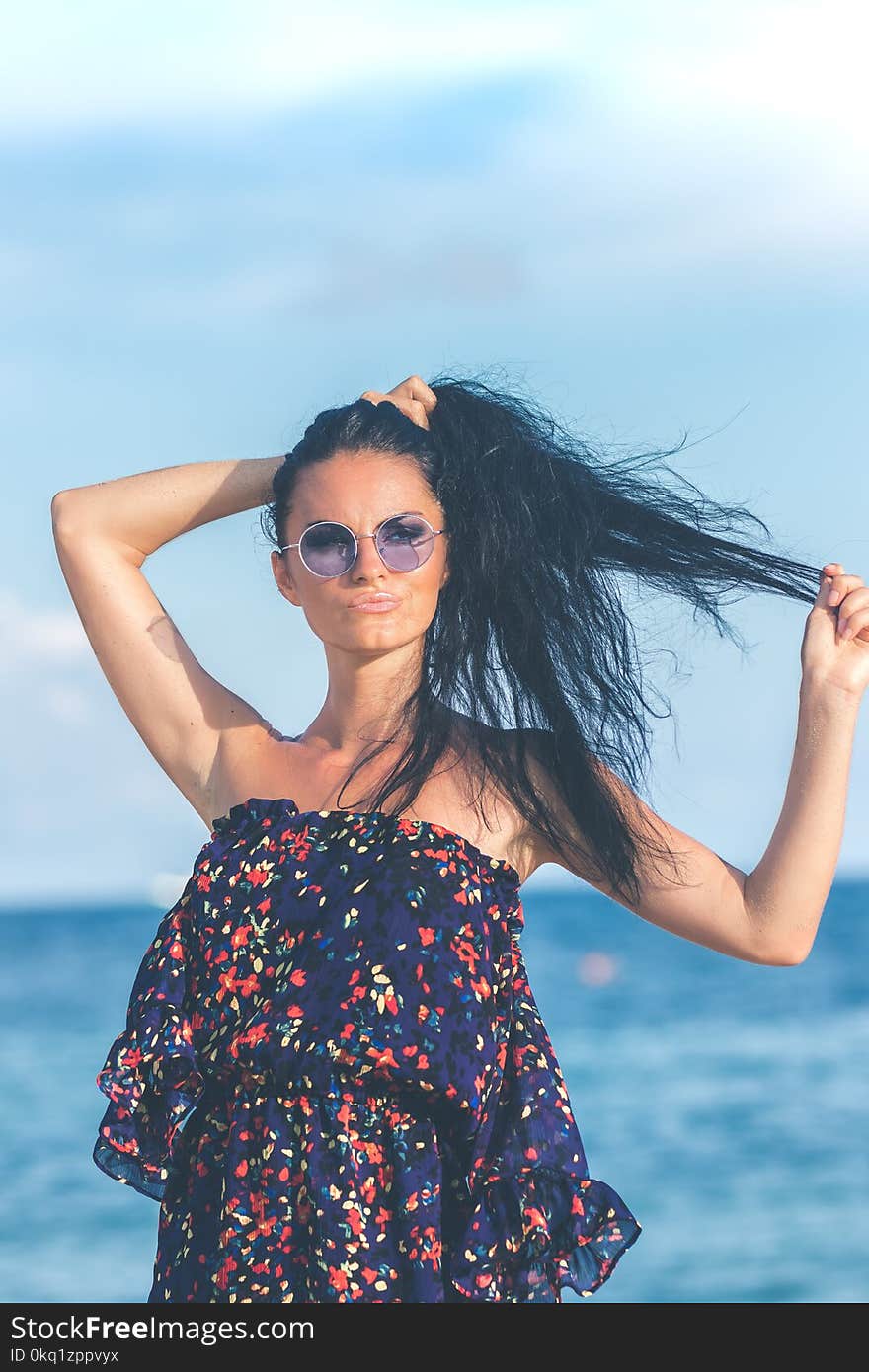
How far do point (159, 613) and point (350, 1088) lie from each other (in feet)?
3.77

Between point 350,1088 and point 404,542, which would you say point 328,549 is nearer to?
point 404,542

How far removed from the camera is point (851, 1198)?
18266 mm

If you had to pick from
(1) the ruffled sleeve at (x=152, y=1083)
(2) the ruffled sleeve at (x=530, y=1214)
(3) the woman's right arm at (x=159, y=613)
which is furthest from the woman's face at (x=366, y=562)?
(2) the ruffled sleeve at (x=530, y=1214)

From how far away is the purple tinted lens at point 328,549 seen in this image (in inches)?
136

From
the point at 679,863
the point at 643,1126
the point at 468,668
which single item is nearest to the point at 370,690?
the point at 468,668

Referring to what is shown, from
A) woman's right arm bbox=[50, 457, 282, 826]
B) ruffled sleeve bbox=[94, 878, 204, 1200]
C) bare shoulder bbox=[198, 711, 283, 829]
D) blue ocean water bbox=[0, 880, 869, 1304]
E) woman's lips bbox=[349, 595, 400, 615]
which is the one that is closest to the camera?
ruffled sleeve bbox=[94, 878, 204, 1200]

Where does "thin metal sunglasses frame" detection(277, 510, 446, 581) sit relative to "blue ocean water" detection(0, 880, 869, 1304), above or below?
below

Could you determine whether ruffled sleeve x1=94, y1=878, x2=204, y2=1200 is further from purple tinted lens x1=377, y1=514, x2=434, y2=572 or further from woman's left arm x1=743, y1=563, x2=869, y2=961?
woman's left arm x1=743, y1=563, x2=869, y2=961

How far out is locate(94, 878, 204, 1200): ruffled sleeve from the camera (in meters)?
3.33

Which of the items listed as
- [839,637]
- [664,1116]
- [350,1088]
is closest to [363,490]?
[839,637]

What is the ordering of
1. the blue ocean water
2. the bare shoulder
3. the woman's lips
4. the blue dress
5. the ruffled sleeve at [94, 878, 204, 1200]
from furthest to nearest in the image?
the blue ocean water → the bare shoulder → the woman's lips → the ruffled sleeve at [94, 878, 204, 1200] → the blue dress

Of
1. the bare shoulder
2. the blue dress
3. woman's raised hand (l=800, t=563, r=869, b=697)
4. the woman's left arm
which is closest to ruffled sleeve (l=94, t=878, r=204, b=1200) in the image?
the blue dress

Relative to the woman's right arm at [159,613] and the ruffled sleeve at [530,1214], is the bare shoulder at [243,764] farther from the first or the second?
the ruffled sleeve at [530,1214]

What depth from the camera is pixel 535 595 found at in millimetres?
Answer: 3619
